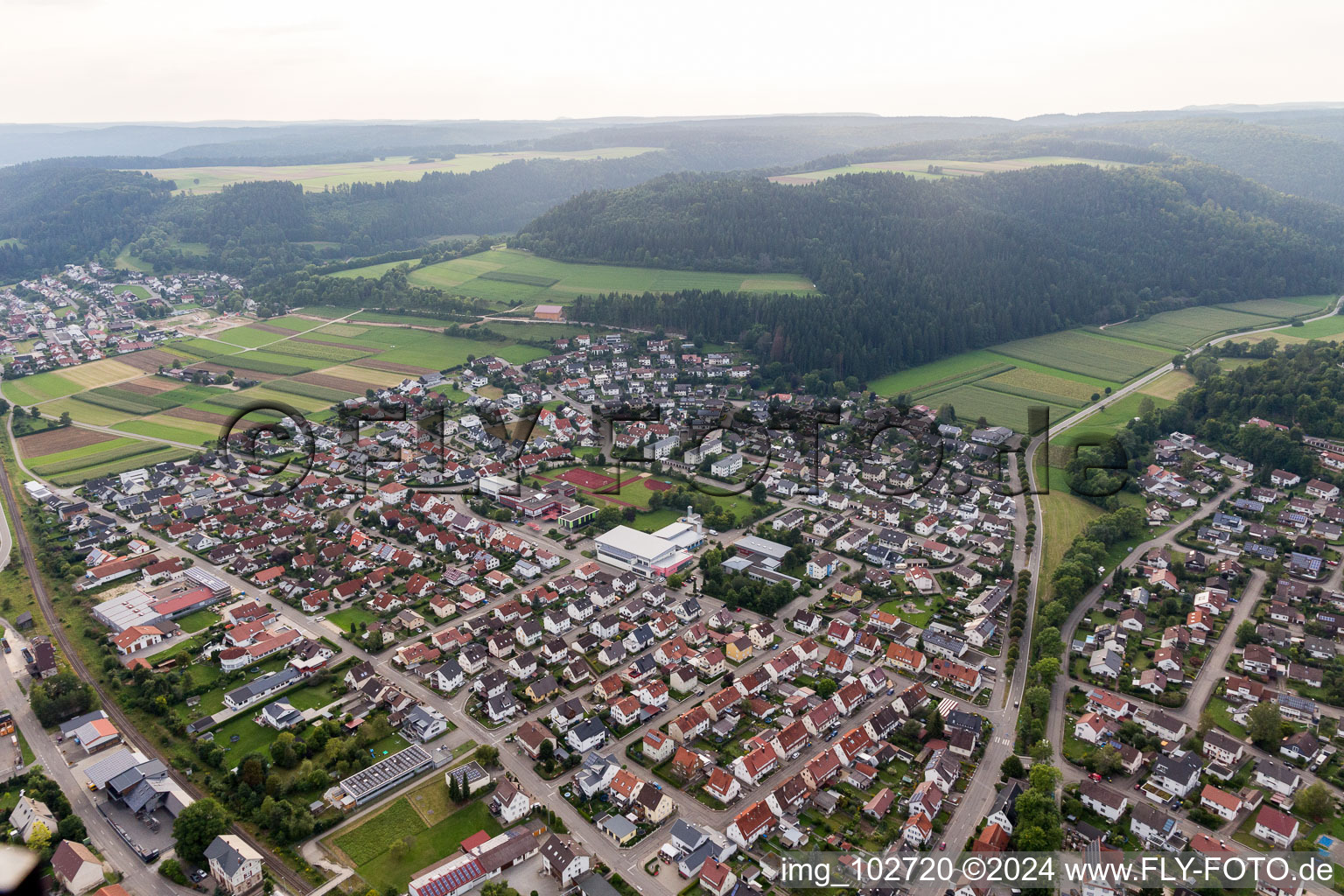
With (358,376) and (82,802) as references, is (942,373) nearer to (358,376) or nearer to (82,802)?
(358,376)

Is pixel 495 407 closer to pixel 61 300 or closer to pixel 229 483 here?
pixel 229 483

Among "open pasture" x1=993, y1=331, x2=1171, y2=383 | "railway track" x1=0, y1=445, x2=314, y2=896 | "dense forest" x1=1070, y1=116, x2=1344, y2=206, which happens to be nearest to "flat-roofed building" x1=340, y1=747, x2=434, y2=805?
"railway track" x1=0, y1=445, x2=314, y2=896

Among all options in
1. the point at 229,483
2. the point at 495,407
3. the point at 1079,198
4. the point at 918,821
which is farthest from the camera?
the point at 1079,198

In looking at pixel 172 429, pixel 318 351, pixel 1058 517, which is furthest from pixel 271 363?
pixel 1058 517

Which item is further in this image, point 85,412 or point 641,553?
point 85,412

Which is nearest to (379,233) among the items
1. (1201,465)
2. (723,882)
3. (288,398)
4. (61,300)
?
(61,300)

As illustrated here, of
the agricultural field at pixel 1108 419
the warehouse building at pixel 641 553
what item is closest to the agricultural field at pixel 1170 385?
the agricultural field at pixel 1108 419

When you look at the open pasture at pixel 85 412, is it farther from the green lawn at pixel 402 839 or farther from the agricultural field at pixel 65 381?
the green lawn at pixel 402 839
